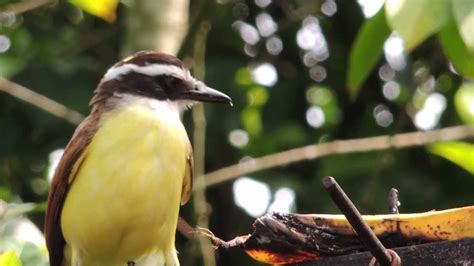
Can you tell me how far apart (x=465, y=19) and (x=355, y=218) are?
1016mm

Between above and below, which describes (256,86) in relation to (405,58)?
below

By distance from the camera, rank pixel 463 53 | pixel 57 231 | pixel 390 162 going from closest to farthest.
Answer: pixel 463 53 → pixel 57 231 → pixel 390 162

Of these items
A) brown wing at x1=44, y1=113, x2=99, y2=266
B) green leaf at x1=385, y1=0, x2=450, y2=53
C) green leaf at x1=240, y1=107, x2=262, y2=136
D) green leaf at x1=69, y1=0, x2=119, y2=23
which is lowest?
brown wing at x1=44, y1=113, x2=99, y2=266

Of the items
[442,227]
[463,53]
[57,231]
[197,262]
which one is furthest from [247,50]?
[442,227]

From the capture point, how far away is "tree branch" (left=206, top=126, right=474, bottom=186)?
6.82m

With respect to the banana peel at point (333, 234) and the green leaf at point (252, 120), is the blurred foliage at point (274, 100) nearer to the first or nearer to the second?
the green leaf at point (252, 120)

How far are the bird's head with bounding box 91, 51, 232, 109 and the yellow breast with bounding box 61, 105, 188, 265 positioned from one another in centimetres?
22

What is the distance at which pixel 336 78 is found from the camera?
7840mm

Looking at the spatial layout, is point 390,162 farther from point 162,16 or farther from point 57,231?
point 57,231

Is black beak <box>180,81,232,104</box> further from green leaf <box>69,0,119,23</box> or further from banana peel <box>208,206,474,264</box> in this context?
banana peel <box>208,206,474,264</box>

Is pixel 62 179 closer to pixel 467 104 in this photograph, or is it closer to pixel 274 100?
pixel 467 104

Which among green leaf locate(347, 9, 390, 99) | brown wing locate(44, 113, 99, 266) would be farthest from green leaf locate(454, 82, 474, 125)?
brown wing locate(44, 113, 99, 266)

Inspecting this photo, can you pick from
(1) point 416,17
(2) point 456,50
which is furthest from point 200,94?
(1) point 416,17

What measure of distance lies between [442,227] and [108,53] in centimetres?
507
